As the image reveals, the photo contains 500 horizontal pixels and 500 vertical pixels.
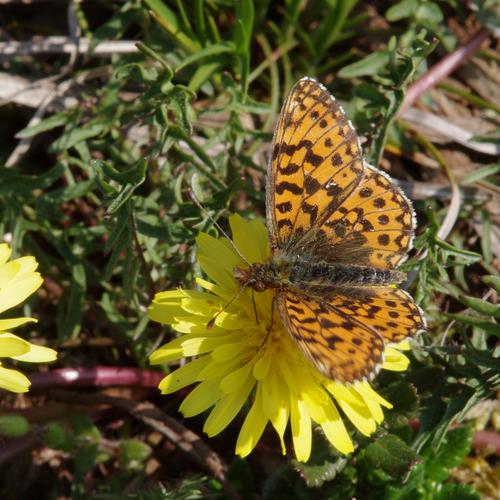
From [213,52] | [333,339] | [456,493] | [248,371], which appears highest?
[213,52]

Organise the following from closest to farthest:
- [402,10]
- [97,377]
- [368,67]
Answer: [97,377] < [368,67] < [402,10]

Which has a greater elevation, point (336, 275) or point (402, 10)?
point (402, 10)

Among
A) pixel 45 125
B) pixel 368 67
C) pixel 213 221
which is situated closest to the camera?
pixel 213 221

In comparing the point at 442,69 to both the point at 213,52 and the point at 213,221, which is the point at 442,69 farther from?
the point at 213,221

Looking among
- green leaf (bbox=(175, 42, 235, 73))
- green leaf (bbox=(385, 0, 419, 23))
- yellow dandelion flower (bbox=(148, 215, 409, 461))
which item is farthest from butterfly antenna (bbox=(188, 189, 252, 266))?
green leaf (bbox=(385, 0, 419, 23))

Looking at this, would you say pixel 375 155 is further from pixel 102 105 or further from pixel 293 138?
pixel 102 105

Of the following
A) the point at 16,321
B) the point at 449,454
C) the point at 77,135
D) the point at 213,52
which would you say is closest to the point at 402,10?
the point at 213,52

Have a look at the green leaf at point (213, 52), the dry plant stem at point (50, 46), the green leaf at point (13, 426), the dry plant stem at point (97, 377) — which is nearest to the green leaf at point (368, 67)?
the green leaf at point (213, 52)

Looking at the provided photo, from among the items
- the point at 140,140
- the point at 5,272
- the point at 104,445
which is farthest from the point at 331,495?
the point at 140,140
